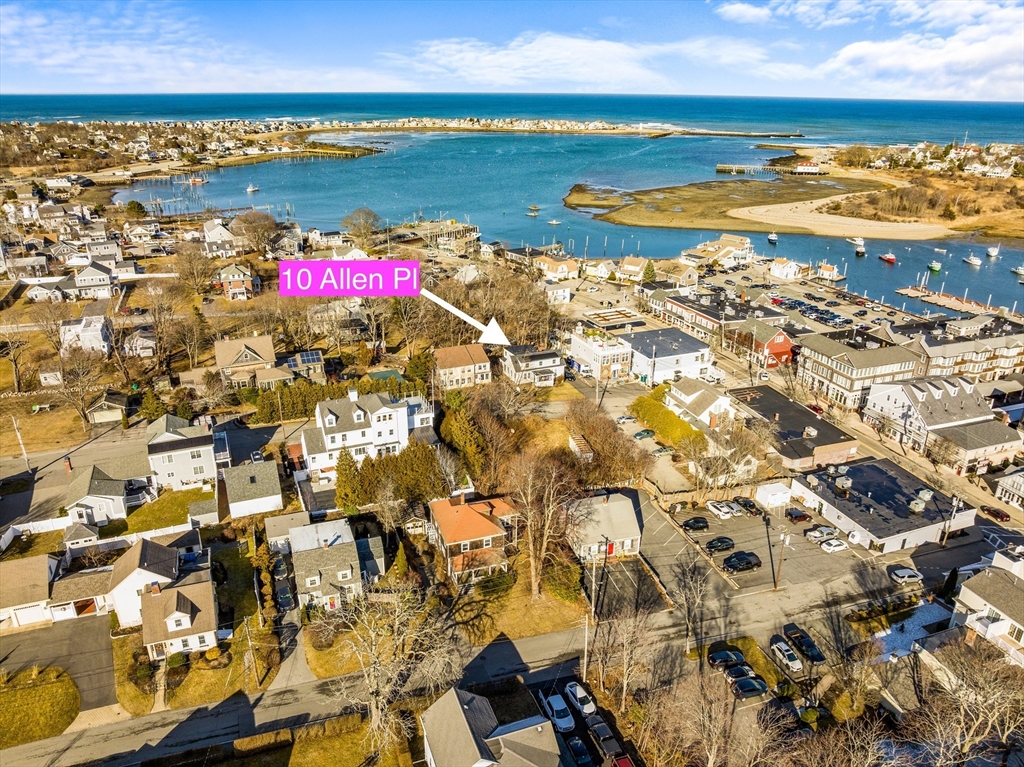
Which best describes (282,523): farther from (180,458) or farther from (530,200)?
(530,200)

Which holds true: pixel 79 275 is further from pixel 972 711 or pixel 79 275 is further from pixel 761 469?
pixel 972 711

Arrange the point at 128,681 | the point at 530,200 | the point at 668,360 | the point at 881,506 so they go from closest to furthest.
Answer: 1. the point at 128,681
2. the point at 881,506
3. the point at 668,360
4. the point at 530,200

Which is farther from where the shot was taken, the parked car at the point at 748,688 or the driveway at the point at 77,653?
the driveway at the point at 77,653

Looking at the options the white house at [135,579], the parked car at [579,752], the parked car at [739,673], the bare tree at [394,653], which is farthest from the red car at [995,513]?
the white house at [135,579]

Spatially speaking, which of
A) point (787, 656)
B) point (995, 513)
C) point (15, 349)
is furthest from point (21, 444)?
point (995, 513)

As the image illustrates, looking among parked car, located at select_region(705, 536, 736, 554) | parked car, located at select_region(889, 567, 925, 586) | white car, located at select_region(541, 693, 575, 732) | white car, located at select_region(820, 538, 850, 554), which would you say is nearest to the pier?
white car, located at select_region(820, 538, 850, 554)

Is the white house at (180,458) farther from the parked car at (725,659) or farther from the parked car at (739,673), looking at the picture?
the parked car at (739,673)
